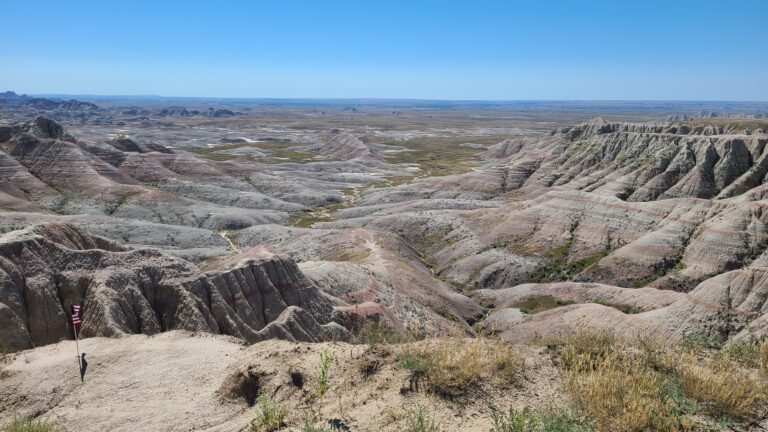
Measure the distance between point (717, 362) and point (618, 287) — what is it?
47948mm

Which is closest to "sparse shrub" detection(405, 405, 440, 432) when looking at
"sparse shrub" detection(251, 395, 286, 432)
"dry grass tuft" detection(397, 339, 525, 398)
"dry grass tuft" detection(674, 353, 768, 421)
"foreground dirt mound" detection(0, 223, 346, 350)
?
"dry grass tuft" detection(397, 339, 525, 398)

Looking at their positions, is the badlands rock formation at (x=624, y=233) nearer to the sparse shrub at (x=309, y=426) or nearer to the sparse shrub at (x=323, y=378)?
the sparse shrub at (x=323, y=378)

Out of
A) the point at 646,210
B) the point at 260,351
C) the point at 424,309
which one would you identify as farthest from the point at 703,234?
the point at 260,351

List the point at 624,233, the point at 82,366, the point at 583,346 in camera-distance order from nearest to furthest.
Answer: the point at 583,346 → the point at 82,366 → the point at 624,233

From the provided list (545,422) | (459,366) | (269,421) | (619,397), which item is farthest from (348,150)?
(545,422)

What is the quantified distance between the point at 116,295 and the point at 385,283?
29.3 m

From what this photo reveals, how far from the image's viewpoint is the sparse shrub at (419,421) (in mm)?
8500

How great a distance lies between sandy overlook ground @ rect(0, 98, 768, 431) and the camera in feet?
34.5

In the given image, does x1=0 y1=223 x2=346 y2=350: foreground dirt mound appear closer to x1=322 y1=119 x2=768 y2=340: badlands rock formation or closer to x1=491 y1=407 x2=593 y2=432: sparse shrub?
x1=322 y1=119 x2=768 y2=340: badlands rock formation

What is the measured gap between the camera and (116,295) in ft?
84.6

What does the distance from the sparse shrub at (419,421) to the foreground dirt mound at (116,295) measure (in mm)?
18968

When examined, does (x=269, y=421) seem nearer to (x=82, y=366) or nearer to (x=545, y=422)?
(x=545, y=422)

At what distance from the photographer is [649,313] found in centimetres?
4391

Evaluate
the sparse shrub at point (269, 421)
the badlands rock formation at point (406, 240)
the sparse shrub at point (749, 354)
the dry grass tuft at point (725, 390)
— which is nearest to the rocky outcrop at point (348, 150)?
the badlands rock formation at point (406, 240)
